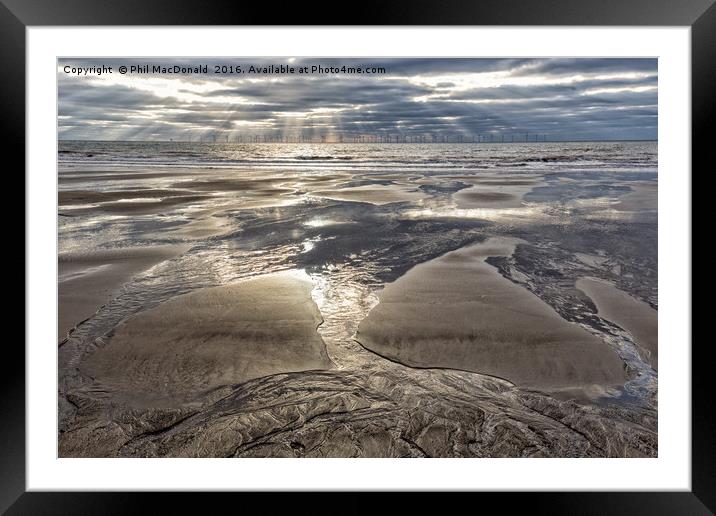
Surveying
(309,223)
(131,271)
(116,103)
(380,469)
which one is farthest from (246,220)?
(116,103)

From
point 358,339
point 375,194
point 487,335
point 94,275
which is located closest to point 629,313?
point 487,335

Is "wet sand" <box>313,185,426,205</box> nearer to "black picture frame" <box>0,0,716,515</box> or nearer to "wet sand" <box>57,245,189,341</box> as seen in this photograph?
"wet sand" <box>57,245,189,341</box>

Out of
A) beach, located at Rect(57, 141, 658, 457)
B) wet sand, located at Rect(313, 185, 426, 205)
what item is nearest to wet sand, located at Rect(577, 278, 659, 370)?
beach, located at Rect(57, 141, 658, 457)

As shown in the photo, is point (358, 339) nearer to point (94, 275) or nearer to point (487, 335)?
point (487, 335)
